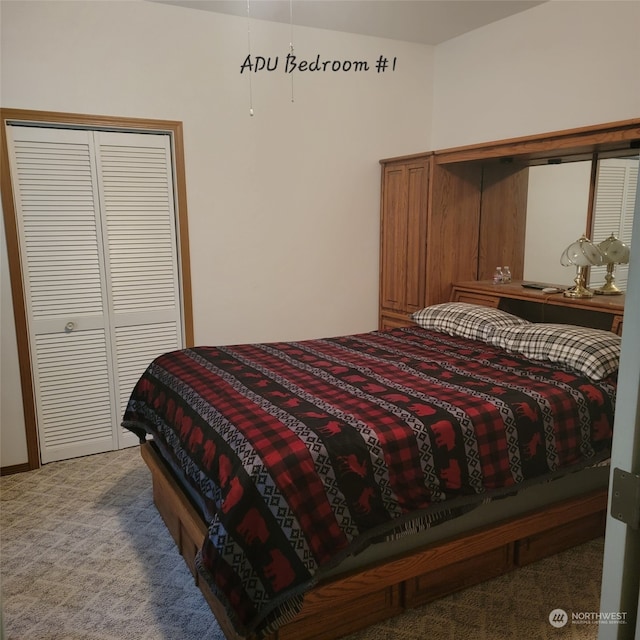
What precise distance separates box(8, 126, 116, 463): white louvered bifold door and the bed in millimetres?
810

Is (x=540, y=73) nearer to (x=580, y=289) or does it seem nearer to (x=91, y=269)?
(x=580, y=289)

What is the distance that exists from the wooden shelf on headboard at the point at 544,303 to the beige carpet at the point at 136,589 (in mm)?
1174

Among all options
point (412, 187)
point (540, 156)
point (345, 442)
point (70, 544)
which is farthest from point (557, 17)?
point (70, 544)

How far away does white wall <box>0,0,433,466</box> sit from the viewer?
3148mm

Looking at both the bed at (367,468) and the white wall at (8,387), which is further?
the white wall at (8,387)

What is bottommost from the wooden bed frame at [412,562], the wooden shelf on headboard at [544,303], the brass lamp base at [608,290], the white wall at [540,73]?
the wooden bed frame at [412,562]

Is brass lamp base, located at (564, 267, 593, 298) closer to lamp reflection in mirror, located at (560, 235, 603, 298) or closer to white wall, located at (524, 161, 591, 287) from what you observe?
lamp reflection in mirror, located at (560, 235, 603, 298)

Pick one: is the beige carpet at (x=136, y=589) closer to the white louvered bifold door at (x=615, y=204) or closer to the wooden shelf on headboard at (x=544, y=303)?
the wooden shelf on headboard at (x=544, y=303)

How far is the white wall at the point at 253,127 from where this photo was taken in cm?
315

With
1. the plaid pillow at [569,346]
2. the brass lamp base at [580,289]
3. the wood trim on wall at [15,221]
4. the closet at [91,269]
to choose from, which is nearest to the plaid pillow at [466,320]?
the plaid pillow at [569,346]

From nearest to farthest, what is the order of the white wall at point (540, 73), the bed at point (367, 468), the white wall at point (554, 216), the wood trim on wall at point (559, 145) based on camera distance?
the bed at point (367, 468) → the wood trim on wall at point (559, 145) → the white wall at point (540, 73) → the white wall at point (554, 216)

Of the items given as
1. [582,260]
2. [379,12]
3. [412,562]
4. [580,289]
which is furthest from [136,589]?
[379,12]

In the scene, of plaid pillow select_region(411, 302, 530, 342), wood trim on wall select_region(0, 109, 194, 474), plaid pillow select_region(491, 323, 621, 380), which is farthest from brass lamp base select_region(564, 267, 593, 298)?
wood trim on wall select_region(0, 109, 194, 474)

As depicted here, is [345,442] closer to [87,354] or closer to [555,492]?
[555,492]
